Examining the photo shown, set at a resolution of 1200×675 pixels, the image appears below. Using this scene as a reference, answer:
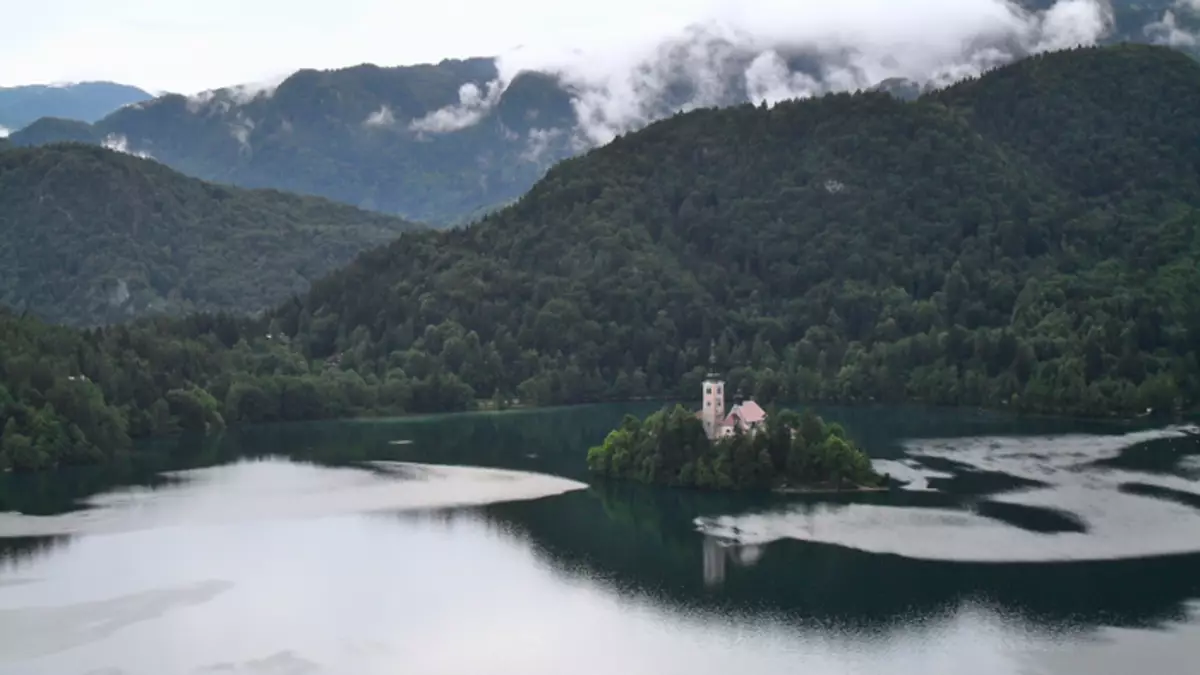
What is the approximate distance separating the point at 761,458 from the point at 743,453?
1.00 metres

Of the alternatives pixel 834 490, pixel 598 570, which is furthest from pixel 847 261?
pixel 598 570

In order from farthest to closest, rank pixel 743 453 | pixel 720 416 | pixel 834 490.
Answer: pixel 720 416
pixel 743 453
pixel 834 490

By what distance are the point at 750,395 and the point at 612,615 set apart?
79.1 metres

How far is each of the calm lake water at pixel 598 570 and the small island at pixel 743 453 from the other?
1852mm

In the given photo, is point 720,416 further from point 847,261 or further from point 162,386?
point 847,261

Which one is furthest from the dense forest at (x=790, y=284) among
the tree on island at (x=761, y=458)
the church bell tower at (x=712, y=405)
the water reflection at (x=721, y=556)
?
the water reflection at (x=721, y=556)

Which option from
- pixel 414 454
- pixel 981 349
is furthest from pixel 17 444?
pixel 981 349

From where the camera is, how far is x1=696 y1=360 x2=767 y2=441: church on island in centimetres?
8700

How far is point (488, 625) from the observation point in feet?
182

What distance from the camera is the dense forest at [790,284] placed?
397ft

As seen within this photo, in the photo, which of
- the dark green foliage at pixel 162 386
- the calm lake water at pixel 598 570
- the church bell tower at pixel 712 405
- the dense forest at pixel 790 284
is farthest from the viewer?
the dense forest at pixel 790 284

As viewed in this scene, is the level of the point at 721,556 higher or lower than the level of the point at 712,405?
lower

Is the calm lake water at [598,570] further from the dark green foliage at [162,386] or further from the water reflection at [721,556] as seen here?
the dark green foliage at [162,386]

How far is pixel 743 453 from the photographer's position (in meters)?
81.9
